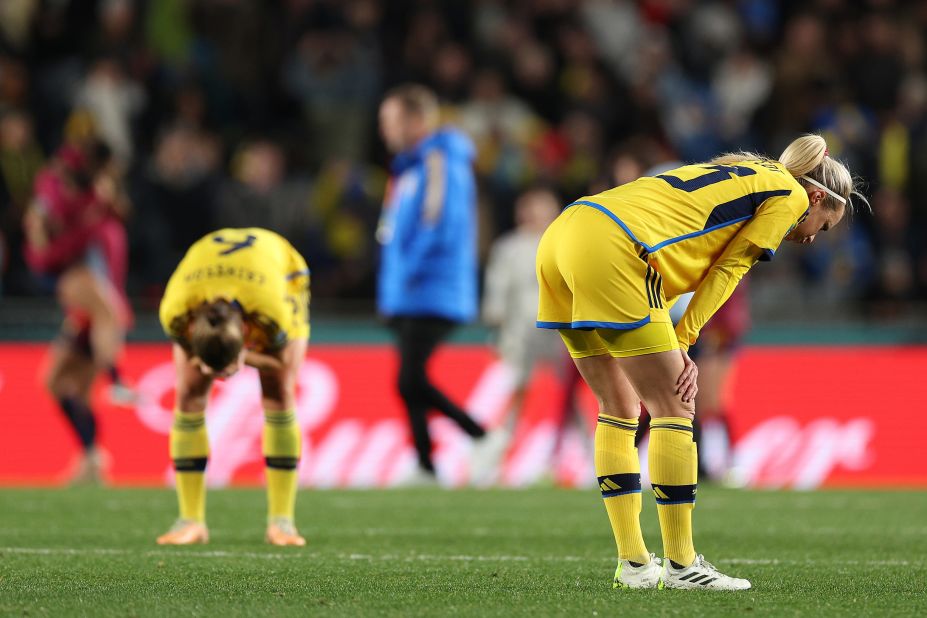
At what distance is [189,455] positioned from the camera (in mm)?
6938

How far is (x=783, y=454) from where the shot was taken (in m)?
12.8

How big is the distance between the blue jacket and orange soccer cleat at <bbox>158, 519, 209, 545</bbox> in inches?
155

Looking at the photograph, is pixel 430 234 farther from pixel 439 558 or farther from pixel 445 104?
pixel 445 104

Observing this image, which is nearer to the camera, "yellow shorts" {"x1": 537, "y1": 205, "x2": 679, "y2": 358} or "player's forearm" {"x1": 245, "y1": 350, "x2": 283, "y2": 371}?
"yellow shorts" {"x1": 537, "y1": 205, "x2": 679, "y2": 358}

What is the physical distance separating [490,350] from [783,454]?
105 inches

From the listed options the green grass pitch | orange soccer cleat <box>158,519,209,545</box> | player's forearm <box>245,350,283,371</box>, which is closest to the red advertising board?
the green grass pitch

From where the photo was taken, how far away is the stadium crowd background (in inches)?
574

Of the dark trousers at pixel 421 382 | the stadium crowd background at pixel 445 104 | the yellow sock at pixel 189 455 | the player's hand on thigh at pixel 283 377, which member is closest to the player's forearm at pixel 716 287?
the player's hand on thigh at pixel 283 377

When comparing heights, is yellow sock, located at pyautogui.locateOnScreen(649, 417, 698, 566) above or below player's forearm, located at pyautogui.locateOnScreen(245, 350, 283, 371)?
below

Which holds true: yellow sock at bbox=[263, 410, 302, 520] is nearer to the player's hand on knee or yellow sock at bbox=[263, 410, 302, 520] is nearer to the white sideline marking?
the white sideline marking

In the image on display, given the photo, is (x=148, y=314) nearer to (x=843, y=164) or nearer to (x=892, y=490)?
(x=892, y=490)

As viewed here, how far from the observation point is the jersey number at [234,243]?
6715 mm

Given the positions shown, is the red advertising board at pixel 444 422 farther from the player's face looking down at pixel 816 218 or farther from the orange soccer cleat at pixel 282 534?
the player's face looking down at pixel 816 218

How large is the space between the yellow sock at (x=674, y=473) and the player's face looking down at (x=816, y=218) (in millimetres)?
844
